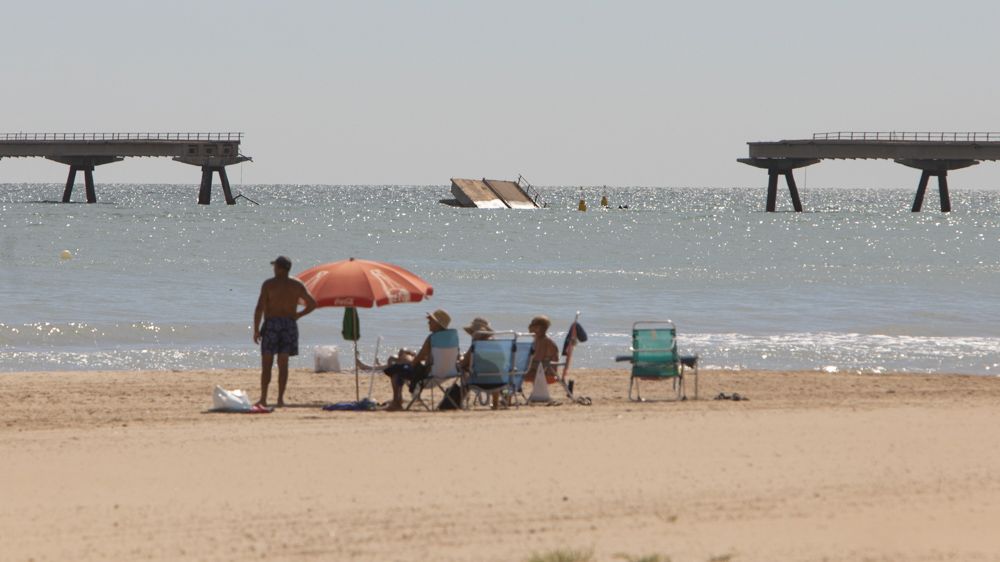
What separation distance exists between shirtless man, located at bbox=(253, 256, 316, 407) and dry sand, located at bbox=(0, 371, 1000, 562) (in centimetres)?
45

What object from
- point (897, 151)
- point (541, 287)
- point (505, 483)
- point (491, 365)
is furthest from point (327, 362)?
point (897, 151)

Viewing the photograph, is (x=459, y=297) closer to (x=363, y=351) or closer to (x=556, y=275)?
(x=556, y=275)

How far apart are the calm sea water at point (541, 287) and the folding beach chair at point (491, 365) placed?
5419 mm

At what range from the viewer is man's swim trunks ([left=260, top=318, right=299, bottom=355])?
11.4 m

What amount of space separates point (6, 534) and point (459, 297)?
21845 millimetres

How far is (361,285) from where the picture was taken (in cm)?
1147

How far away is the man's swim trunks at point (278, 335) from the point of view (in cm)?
1144

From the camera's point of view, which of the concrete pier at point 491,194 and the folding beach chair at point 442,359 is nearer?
the folding beach chair at point 442,359

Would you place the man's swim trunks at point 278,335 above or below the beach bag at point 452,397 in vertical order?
above

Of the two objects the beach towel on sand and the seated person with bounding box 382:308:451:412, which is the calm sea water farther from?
the seated person with bounding box 382:308:451:412

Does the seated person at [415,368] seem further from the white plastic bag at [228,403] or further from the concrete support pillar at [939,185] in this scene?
the concrete support pillar at [939,185]

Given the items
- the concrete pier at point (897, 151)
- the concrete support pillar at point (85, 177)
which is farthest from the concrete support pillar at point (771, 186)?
the concrete support pillar at point (85, 177)

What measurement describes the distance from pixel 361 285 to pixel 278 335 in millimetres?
747

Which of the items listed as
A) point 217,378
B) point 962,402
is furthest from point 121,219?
point 962,402
